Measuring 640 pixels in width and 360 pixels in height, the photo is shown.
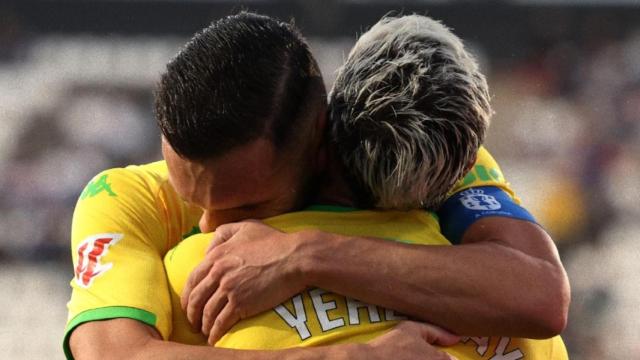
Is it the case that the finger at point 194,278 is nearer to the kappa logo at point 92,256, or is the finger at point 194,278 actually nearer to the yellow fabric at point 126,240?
the yellow fabric at point 126,240

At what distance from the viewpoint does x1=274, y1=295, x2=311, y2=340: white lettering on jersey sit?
1.46 meters

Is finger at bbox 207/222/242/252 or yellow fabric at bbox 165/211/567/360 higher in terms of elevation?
finger at bbox 207/222/242/252

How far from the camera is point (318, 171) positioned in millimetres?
1603

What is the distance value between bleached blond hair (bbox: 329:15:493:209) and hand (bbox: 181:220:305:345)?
0.17 m

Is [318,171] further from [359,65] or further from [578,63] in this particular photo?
[578,63]

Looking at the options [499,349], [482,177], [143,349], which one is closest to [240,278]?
[143,349]

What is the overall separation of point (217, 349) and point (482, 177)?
0.61m

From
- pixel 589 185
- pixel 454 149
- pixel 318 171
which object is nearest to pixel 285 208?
pixel 318 171

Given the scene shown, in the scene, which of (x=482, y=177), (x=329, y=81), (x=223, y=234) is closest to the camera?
(x=223, y=234)

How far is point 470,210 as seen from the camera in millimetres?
1677

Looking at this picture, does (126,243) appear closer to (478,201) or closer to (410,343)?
(410,343)

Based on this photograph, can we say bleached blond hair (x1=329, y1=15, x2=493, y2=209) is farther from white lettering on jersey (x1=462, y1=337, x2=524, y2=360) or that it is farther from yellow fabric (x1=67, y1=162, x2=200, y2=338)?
yellow fabric (x1=67, y1=162, x2=200, y2=338)

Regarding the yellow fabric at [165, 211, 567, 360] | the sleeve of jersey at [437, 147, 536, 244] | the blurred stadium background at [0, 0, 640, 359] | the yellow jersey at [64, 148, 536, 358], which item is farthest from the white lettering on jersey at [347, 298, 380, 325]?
the blurred stadium background at [0, 0, 640, 359]

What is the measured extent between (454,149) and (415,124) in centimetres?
9
